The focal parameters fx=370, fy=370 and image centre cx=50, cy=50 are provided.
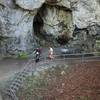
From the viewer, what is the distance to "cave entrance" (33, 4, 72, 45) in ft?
103

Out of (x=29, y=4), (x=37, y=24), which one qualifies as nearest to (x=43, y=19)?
(x=37, y=24)

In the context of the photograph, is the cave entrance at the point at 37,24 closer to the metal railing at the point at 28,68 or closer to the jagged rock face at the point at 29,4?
the jagged rock face at the point at 29,4

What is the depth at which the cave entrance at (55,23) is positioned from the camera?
31.3m

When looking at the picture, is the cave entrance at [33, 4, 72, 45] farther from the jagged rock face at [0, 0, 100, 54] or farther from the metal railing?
the metal railing

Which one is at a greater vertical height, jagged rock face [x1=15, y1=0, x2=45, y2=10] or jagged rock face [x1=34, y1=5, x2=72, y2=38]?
jagged rock face [x1=15, y1=0, x2=45, y2=10]

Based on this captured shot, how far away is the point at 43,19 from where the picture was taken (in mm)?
32062

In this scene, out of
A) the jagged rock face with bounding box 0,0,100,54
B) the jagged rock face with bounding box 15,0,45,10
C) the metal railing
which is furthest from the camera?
the jagged rock face with bounding box 0,0,100,54

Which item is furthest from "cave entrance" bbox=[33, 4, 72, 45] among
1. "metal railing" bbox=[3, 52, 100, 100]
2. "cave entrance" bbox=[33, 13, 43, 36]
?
"metal railing" bbox=[3, 52, 100, 100]

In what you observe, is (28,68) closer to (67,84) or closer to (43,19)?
(67,84)

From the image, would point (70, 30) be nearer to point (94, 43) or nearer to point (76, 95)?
point (94, 43)

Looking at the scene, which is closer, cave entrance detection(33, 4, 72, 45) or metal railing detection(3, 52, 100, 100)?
metal railing detection(3, 52, 100, 100)

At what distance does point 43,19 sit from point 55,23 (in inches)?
47.1

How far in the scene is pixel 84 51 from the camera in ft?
100

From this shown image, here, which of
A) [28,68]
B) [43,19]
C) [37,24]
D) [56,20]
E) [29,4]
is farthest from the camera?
[37,24]
